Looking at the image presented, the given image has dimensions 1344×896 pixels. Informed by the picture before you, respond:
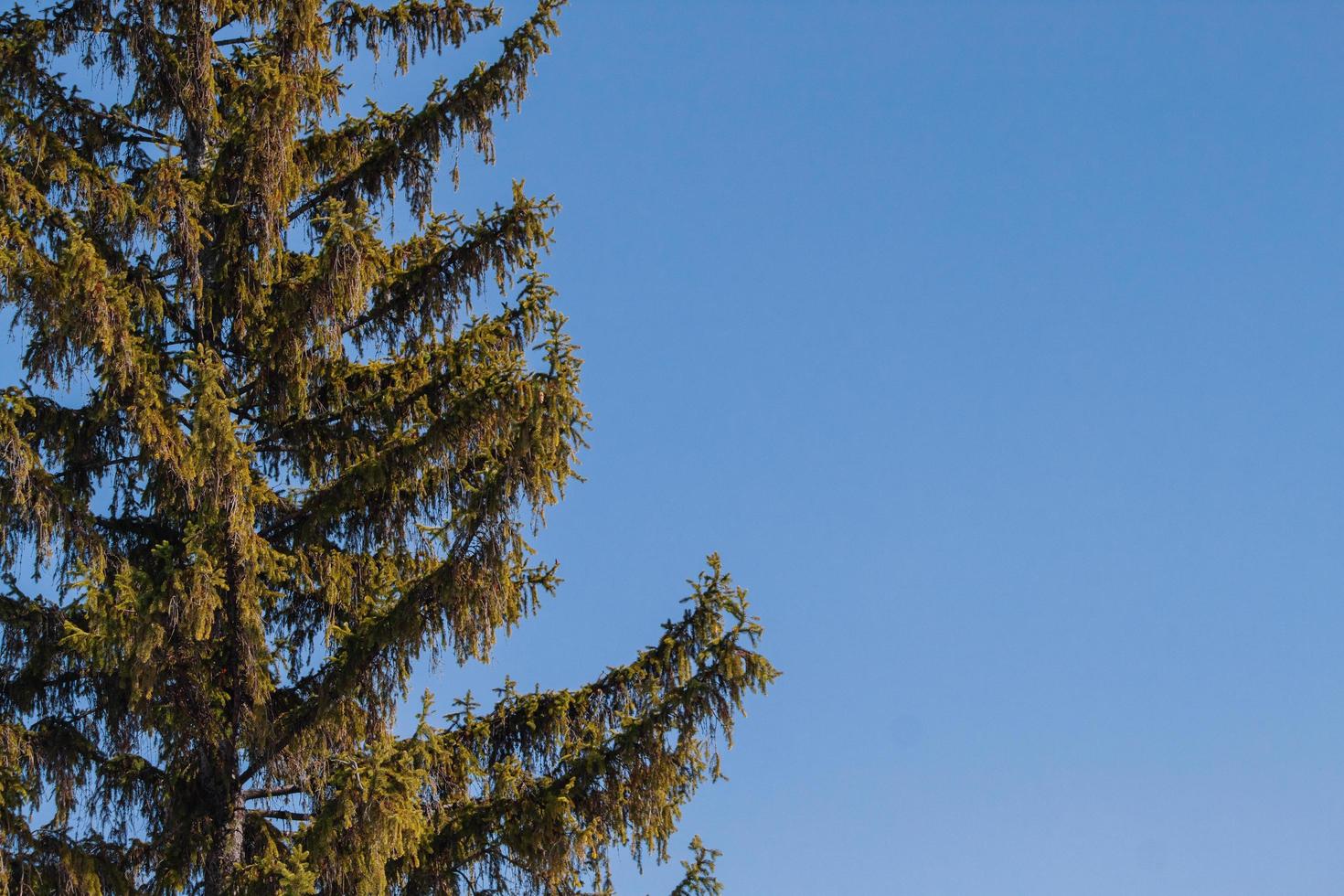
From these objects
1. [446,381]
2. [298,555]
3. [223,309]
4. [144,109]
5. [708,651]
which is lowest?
[708,651]

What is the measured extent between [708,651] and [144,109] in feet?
23.5

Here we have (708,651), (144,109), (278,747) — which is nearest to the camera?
(708,651)

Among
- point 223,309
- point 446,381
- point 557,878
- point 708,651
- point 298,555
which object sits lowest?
point 557,878

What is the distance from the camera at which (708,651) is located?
995 centimetres

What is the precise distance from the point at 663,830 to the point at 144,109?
25.3 feet

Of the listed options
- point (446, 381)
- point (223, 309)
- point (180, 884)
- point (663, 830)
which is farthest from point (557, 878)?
point (223, 309)

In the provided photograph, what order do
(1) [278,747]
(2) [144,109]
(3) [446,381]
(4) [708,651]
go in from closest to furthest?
(4) [708,651], (1) [278,747], (3) [446,381], (2) [144,109]

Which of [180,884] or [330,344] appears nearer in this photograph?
[180,884]

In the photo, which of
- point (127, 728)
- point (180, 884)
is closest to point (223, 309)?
point (127, 728)

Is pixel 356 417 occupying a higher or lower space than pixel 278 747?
higher

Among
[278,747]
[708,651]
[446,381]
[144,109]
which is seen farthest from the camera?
[144,109]

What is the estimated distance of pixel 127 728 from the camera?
10.5 metres

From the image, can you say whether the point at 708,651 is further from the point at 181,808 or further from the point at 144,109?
the point at 144,109

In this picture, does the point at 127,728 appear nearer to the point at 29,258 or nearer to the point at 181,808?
the point at 181,808
